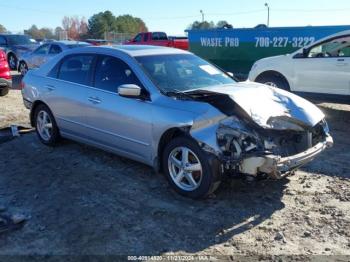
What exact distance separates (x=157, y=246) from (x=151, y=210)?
76 cm

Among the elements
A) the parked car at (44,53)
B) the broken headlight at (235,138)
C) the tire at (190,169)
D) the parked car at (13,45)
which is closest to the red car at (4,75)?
the parked car at (44,53)

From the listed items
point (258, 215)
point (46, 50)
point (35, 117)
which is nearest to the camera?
point (258, 215)

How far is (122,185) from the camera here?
5.57m

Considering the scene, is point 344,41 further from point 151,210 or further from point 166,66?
point 151,210

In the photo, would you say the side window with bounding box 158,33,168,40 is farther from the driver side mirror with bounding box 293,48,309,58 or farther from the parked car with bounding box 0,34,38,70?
the driver side mirror with bounding box 293,48,309,58

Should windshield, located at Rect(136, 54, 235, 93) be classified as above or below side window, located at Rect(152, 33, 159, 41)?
below

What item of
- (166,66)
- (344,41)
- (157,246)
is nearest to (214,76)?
(166,66)

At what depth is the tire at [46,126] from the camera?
7.12 metres

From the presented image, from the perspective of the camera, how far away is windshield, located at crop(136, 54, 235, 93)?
222 inches

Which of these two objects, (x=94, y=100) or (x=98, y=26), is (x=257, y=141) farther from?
(x=98, y=26)

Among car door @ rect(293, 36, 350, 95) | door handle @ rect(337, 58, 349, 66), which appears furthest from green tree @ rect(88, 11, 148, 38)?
door handle @ rect(337, 58, 349, 66)

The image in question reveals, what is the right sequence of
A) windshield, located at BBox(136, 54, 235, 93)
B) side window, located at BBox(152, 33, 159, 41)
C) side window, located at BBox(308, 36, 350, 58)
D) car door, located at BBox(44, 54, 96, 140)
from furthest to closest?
1. side window, located at BBox(152, 33, 159, 41)
2. side window, located at BBox(308, 36, 350, 58)
3. car door, located at BBox(44, 54, 96, 140)
4. windshield, located at BBox(136, 54, 235, 93)

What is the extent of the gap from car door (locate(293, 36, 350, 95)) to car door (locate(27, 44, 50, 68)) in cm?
976

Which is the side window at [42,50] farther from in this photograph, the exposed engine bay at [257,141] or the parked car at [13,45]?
the exposed engine bay at [257,141]
